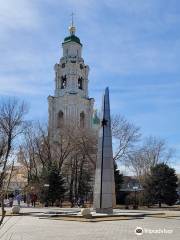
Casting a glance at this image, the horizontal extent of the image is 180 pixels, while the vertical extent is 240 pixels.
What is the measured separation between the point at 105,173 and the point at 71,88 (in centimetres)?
5592

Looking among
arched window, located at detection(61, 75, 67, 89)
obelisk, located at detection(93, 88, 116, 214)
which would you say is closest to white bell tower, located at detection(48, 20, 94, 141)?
arched window, located at detection(61, 75, 67, 89)

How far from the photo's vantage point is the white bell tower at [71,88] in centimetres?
8344

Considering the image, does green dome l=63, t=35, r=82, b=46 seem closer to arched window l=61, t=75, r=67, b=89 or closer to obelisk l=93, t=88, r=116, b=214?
arched window l=61, t=75, r=67, b=89

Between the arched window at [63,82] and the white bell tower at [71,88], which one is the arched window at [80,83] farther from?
the arched window at [63,82]

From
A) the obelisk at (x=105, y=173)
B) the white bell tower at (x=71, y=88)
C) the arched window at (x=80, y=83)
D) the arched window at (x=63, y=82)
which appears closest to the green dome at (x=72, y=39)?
the white bell tower at (x=71, y=88)

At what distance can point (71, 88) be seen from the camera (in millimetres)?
84562

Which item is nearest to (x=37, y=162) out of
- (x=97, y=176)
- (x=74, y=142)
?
(x=74, y=142)

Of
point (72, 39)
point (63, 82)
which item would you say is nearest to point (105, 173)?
point (63, 82)

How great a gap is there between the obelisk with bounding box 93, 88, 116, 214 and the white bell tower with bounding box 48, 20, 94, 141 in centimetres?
5175

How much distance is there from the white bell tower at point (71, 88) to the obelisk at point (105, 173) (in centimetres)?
5175

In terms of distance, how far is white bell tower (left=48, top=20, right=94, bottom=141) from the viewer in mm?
83438

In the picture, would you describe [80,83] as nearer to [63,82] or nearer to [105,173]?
[63,82]

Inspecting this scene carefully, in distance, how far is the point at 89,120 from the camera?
281 ft

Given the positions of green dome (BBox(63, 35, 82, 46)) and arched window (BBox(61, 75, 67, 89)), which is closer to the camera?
arched window (BBox(61, 75, 67, 89))
